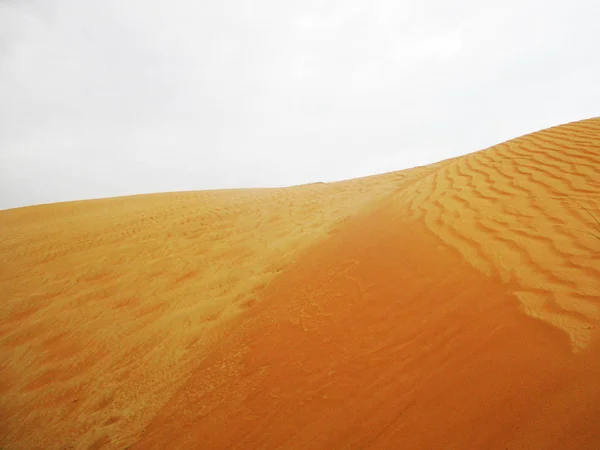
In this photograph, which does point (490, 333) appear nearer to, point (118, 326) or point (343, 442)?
point (343, 442)

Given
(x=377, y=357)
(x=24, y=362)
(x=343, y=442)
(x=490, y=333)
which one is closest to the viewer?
(x=343, y=442)

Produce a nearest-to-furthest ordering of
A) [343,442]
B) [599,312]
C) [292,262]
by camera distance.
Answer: [343,442], [599,312], [292,262]

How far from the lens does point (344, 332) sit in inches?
90.8

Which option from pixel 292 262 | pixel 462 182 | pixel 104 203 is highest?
pixel 104 203

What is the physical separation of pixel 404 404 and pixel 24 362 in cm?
319

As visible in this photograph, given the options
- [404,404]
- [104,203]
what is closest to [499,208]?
[404,404]

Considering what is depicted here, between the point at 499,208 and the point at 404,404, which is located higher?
the point at 499,208

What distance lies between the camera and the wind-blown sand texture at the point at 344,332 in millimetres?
1546

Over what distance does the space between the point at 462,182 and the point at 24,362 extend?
552cm

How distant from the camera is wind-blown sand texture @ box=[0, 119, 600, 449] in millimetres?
1546

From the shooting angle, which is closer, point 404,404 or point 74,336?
point 404,404

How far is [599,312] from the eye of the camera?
1.73 meters

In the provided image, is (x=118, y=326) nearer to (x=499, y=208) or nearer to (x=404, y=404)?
(x=404, y=404)

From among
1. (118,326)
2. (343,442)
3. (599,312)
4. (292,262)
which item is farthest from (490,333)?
(118,326)
